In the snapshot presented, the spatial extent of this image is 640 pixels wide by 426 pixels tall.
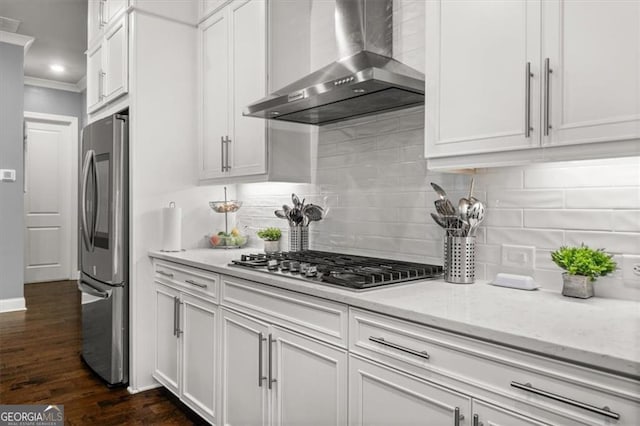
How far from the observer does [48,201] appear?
676 centimetres

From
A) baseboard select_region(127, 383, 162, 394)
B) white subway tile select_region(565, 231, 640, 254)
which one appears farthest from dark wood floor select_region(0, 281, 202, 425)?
white subway tile select_region(565, 231, 640, 254)

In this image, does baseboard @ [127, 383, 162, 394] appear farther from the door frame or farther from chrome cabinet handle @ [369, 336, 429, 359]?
the door frame

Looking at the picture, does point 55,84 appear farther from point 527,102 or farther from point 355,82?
point 527,102

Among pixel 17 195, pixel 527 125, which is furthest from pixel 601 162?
pixel 17 195

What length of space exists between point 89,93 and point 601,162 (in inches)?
145

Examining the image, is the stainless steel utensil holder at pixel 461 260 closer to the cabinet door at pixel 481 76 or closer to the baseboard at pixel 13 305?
the cabinet door at pixel 481 76

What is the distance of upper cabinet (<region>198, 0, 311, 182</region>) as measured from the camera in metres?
2.69

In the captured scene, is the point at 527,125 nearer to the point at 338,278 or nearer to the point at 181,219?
the point at 338,278

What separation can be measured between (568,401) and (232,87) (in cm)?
249

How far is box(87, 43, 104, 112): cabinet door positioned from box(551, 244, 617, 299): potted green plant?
10.9 feet

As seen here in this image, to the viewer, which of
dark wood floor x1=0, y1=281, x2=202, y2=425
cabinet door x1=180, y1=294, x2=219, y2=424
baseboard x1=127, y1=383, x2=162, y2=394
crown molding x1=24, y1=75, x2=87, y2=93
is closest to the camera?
cabinet door x1=180, y1=294, x2=219, y2=424

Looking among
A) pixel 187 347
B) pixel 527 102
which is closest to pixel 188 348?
pixel 187 347

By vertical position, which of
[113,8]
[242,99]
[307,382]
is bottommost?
[307,382]

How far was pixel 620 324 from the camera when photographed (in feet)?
4.07
